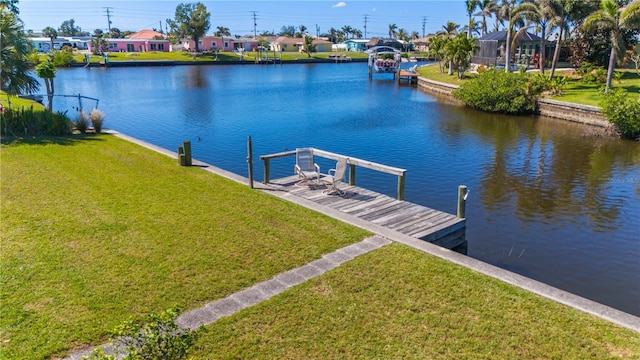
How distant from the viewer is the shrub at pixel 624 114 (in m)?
24.1

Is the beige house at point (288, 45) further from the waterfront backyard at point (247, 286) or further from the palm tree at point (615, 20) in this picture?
the waterfront backyard at point (247, 286)

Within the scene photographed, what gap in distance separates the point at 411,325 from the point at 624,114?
76.5ft

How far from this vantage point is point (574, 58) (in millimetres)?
41906

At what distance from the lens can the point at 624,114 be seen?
24344 mm

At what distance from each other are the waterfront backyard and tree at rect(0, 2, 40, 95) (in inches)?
395

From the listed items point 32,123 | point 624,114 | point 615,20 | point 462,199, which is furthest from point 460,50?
point 462,199

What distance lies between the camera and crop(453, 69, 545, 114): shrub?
32.4 meters

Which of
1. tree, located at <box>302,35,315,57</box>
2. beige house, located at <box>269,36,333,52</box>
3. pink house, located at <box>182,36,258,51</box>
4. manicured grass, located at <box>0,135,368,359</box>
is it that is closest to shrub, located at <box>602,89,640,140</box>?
manicured grass, located at <box>0,135,368,359</box>

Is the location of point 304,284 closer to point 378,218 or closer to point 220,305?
point 220,305

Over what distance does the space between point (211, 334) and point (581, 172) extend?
1720 centimetres

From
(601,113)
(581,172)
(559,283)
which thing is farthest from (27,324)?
(601,113)

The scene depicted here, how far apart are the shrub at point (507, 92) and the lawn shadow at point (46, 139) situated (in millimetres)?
25314

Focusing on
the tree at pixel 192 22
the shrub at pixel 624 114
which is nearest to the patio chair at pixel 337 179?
the shrub at pixel 624 114

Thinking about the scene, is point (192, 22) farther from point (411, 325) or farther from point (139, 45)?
point (411, 325)
